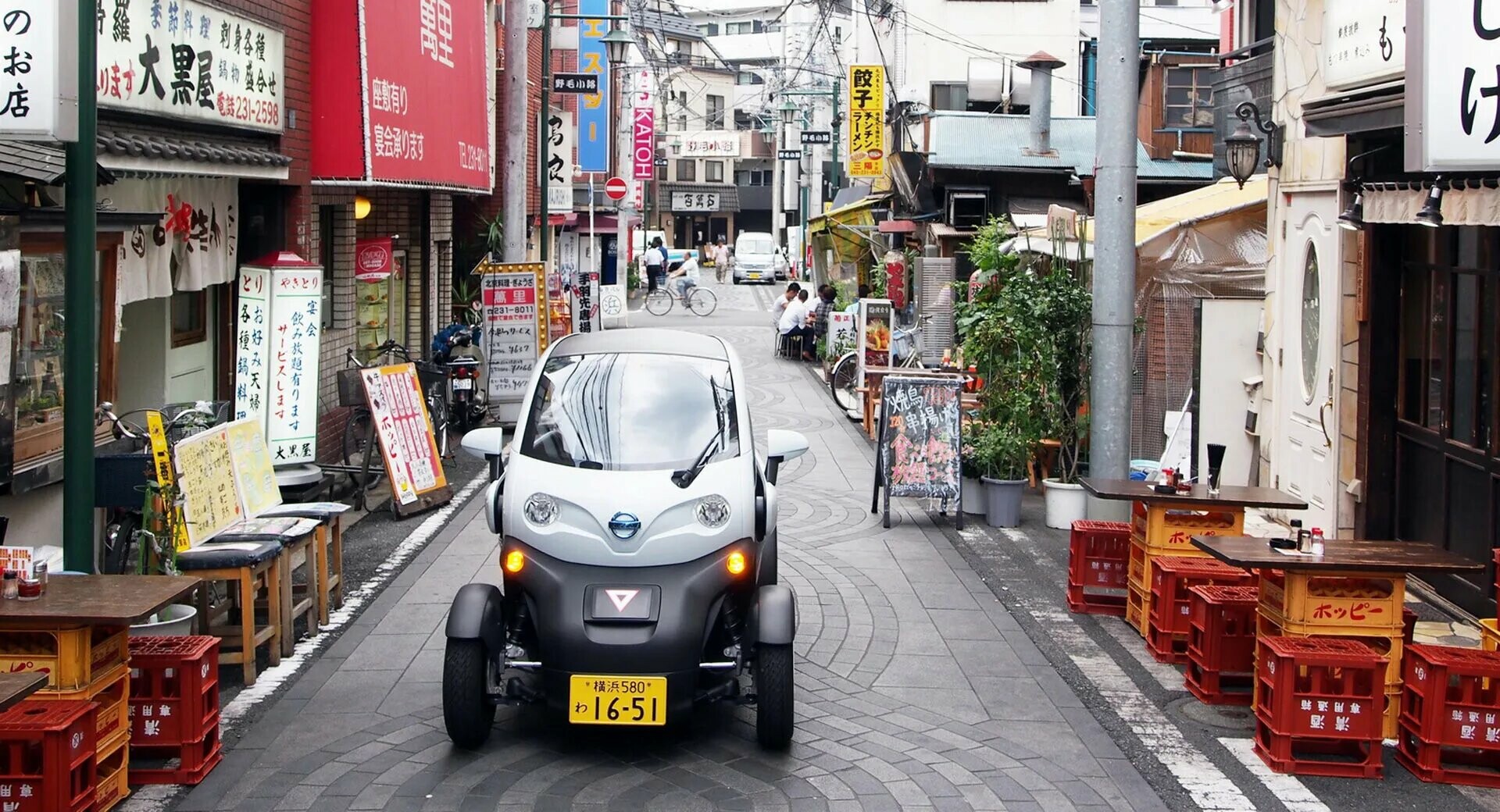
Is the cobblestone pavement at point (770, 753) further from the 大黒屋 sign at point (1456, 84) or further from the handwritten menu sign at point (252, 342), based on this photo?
the 大黒屋 sign at point (1456, 84)

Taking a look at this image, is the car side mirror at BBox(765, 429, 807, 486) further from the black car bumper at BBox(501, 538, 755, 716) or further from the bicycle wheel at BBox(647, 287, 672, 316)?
the bicycle wheel at BBox(647, 287, 672, 316)

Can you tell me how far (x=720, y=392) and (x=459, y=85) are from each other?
1073 centimetres

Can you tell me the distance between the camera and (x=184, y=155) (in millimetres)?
10180

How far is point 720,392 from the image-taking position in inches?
308

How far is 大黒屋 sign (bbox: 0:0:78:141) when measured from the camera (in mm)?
6023

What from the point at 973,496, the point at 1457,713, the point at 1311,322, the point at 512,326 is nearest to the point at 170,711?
the point at 1457,713

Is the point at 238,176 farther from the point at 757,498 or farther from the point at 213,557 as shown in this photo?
the point at 757,498

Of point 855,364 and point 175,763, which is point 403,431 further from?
point 855,364

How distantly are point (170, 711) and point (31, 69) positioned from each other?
278 cm

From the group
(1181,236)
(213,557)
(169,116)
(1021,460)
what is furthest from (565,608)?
(1181,236)

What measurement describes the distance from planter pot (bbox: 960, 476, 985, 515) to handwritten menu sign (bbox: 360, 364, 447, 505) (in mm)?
4836

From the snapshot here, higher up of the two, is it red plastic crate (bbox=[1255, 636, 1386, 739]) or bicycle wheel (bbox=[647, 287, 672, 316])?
bicycle wheel (bbox=[647, 287, 672, 316])

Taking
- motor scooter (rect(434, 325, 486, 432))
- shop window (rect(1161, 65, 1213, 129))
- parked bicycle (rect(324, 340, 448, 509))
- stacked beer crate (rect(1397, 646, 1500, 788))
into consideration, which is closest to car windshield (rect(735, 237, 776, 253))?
shop window (rect(1161, 65, 1213, 129))

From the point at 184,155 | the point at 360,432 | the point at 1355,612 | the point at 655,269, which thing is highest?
the point at 655,269
